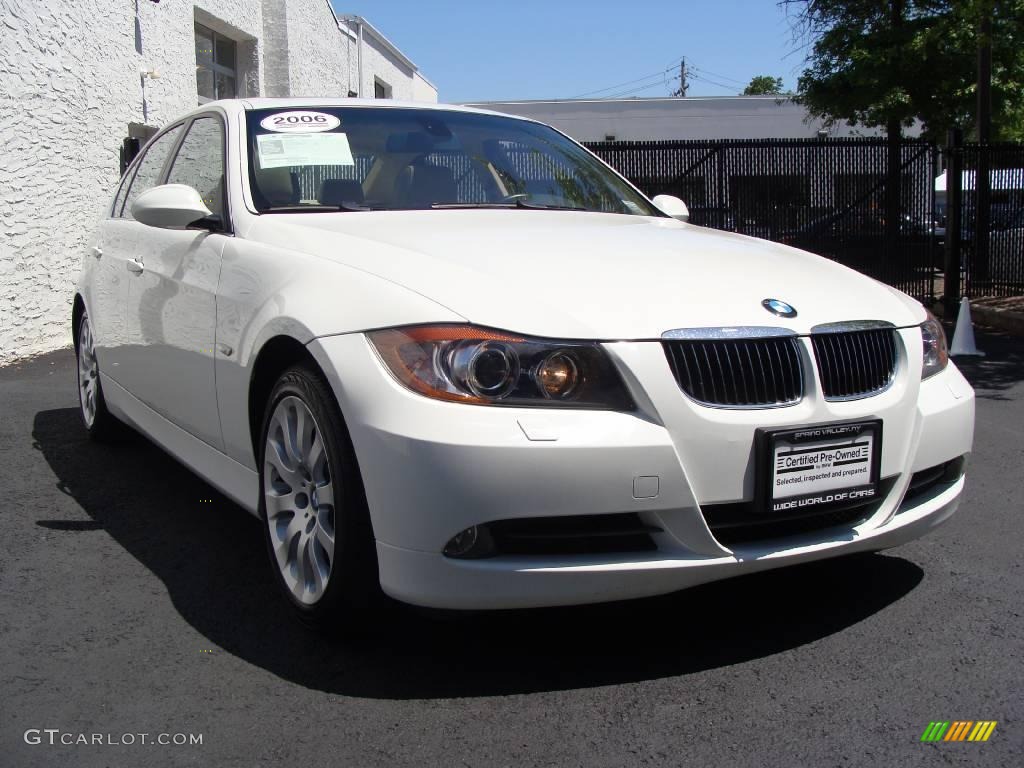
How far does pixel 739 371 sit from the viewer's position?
283 centimetres

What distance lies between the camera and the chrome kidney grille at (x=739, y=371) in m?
2.78

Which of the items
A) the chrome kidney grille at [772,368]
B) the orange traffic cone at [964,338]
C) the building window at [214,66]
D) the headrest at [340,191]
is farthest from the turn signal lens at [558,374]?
the building window at [214,66]

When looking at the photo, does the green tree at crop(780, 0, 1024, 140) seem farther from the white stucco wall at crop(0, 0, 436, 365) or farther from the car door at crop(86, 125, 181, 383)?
the car door at crop(86, 125, 181, 383)

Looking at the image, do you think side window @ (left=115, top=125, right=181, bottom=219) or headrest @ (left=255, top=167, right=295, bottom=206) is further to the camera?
side window @ (left=115, top=125, right=181, bottom=219)

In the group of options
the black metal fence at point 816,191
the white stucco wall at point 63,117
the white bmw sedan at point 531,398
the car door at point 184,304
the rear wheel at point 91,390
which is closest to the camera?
the white bmw sedan at point 531,398

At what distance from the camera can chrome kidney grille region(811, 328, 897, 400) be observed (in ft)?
9.78

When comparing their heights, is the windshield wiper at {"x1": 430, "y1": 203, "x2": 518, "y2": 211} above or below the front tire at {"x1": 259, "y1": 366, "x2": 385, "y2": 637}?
above

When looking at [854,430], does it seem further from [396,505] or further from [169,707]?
[169,707]

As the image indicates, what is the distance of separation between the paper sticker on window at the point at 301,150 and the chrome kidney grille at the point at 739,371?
5.99 feet

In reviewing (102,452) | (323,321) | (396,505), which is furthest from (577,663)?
(102,452)

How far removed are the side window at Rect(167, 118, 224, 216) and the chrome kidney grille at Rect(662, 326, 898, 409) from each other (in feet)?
6.54

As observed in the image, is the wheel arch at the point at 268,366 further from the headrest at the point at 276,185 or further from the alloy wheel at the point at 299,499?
the headrest at the point at 276,185

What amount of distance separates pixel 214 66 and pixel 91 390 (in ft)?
36.8

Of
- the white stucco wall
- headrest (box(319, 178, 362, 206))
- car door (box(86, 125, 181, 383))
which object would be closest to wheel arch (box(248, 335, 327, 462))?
headrest (box(319, 178, 362, 206))
